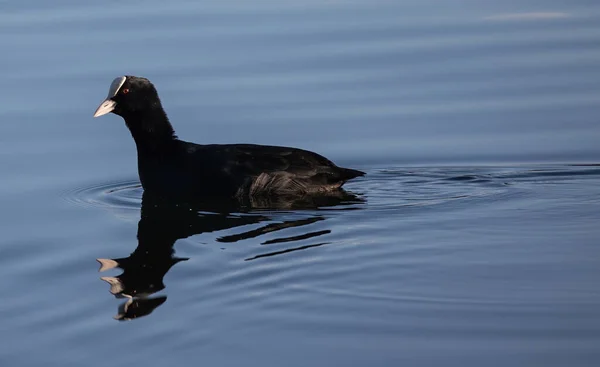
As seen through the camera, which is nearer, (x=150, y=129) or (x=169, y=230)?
(x=169, y=230)

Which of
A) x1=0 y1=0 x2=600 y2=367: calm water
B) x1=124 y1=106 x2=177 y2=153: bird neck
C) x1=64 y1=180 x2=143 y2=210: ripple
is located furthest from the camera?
x1=124 y1=106 x2=177 y2=153: bird neck

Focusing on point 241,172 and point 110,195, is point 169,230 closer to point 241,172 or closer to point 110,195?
point 241,172

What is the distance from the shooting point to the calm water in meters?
6.05

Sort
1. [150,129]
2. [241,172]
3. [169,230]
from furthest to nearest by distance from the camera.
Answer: [150,129], [241,172], [169,230]

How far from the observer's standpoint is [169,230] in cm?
846

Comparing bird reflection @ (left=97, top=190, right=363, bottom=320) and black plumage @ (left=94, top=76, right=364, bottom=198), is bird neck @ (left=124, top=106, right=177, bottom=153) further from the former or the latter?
bird reflection @ (left=97, top=190, right=363, bottom=320)

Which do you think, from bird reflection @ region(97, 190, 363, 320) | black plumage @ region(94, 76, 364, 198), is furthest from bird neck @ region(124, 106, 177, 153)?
bird reflection @ region(97, 190, 363, 320)

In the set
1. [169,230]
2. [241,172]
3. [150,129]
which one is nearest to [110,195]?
[150,129]

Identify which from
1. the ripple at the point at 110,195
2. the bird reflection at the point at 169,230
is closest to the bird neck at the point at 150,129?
the ripple at the point at 110,195

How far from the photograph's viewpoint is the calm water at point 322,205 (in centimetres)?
605

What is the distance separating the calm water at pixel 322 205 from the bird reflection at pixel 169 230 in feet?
0.08

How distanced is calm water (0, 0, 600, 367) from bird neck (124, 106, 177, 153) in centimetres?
41

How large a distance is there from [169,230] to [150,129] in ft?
4.84

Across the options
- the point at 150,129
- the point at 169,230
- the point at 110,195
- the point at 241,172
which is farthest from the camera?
the point at 150,129
